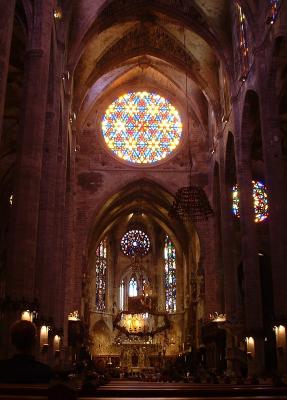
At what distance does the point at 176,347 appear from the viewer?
135 ft

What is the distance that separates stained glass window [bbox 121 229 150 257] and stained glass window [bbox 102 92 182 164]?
13.7m

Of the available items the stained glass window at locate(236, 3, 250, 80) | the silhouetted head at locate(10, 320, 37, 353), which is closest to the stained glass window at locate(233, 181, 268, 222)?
the stained glass window at locate(236, 3, 250, 80)

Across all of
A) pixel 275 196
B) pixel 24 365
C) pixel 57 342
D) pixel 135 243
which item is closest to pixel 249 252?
pixel 275 196

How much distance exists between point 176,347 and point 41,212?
27.6 m

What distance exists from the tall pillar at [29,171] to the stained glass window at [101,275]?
2913cm

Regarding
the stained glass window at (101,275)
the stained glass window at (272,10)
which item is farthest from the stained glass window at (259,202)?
the stained glass window at (101,275)

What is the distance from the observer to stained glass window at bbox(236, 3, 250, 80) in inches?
880

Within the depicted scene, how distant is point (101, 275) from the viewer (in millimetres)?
44375

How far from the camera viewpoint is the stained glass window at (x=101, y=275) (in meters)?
43.4

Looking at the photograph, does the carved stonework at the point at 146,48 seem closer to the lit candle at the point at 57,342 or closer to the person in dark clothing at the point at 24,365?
the lit candle at the point at 57,342

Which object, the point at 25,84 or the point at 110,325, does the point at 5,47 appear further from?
the point at 110,325

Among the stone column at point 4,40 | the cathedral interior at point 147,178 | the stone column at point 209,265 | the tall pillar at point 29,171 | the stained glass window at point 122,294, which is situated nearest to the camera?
the stone column at point 4,40

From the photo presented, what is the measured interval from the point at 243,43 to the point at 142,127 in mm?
12922

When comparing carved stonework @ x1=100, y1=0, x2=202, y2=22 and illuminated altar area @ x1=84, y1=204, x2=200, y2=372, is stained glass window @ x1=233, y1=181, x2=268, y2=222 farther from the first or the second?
carved stonework @ x1=100, y1=0, x2=202, y2=22
